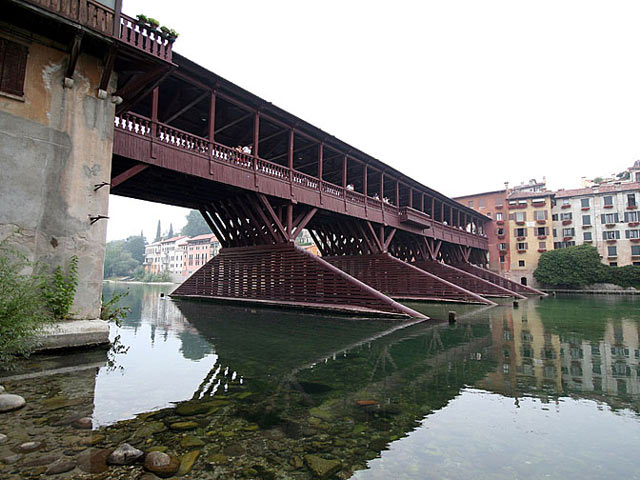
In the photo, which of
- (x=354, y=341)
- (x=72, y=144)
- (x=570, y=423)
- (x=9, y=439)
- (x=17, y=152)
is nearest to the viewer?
(x=9, y=439)

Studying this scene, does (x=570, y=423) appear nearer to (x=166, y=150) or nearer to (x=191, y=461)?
(x=191, y=461)

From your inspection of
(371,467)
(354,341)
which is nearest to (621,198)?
(354,341)

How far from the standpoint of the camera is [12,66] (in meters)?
7.58

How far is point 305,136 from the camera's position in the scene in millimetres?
18297

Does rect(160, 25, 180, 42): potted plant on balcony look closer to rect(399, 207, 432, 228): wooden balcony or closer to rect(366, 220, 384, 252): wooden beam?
rect(366, 220, 384, 252): wooden beam

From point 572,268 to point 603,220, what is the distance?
32.2 ft

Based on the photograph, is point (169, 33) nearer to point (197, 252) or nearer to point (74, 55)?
point (74, 55)

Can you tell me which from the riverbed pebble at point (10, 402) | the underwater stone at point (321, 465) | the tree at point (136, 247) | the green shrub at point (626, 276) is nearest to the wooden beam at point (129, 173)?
the riverbed pebble at point (10, 402)

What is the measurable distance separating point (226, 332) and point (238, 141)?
12.1 m

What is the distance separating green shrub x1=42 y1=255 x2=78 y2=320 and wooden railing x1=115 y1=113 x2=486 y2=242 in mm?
5580

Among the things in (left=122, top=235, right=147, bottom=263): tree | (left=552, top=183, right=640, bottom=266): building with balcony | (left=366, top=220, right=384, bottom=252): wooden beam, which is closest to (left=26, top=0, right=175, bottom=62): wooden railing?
(left=366, top=220, right=384, bottom=252): wooden beam

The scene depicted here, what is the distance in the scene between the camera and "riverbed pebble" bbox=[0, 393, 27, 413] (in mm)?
3981

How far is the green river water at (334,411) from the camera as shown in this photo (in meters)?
3.04

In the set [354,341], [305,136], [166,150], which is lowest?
[354,341]
